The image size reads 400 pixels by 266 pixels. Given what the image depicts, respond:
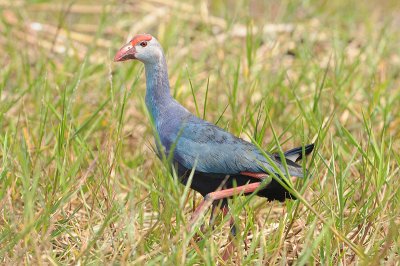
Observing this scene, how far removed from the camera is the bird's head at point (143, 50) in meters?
3.47

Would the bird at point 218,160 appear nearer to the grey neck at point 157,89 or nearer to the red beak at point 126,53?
the grey neck at point 157,89

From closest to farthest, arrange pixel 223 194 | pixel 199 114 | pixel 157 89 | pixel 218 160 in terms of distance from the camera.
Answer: pixel 223 194 < pixel 218 160 < pixel 157 89 < pixel 199 114

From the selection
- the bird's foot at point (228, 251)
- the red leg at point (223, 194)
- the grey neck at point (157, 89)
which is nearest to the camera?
the red leg at point (223, 194)

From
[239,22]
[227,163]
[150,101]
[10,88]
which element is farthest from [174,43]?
[227,163]

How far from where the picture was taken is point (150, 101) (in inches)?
135

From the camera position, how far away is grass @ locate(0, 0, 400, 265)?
A: 2.92 meters

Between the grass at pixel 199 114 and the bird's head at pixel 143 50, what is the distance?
11 centimetres

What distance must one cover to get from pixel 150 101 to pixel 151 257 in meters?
0.73

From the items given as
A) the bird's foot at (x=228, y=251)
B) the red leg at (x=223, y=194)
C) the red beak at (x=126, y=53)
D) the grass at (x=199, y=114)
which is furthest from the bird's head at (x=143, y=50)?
the bird's foot at (x=228, y=251)

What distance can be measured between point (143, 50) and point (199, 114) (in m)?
0.36

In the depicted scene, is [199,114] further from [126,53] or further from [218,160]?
[218,160]

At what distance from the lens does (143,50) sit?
347 centimetres

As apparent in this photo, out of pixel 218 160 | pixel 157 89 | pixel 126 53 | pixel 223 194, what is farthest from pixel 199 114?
pixel 223 194

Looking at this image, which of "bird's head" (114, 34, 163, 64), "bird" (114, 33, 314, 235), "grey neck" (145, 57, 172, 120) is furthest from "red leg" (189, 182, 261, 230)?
"bird's head" (114, 34, 163, 64)
